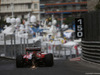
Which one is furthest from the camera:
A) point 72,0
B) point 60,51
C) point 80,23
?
point 72,0

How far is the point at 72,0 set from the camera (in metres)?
105

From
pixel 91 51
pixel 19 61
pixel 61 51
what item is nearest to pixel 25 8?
pixel 61 51

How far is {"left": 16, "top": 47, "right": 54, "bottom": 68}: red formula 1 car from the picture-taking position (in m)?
16.5

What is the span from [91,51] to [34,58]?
3.34 m

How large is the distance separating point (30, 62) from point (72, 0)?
90067mm

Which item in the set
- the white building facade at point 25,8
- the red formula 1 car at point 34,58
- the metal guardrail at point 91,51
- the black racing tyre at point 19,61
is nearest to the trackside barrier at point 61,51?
the metal guardrail at point 91,51

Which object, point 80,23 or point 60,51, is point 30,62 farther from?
Answer: point 60,51

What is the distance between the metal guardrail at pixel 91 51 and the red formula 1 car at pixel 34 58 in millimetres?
2385

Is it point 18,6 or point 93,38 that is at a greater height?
point 18,6

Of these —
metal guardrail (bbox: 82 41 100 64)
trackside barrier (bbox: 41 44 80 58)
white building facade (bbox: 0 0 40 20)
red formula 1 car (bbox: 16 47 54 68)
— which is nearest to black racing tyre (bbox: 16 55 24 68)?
red formula 1 car (bbox: 16 47 54 68)

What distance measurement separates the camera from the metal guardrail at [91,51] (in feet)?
55.0

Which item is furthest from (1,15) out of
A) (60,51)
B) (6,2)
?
(60,51)

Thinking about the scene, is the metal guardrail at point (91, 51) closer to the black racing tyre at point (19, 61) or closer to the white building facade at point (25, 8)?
the black racing tyre at point (19, 61)

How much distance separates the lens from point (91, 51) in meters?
17.6
